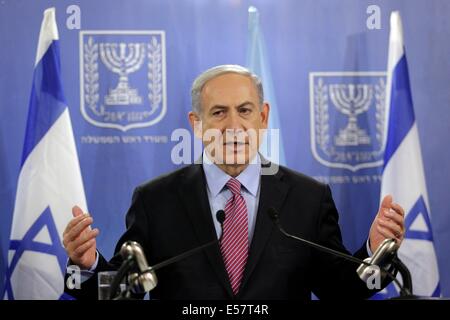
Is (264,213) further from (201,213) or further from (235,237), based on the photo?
(201,213)

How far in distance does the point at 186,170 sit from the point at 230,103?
0.34 metres

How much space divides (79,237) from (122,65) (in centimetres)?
182

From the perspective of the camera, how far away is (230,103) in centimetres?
263

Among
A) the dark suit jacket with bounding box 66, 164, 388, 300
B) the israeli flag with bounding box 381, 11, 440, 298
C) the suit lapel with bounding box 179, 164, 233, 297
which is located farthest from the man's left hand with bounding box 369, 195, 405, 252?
the israeli flag with bounding box 381, 11, 440, 298

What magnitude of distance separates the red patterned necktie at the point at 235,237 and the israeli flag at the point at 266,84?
1067 millimetres

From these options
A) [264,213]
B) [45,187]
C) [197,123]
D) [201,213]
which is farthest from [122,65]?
[264,213]

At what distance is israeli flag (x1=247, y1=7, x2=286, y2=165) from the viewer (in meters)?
3.60

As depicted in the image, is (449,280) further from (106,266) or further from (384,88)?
(106,266)

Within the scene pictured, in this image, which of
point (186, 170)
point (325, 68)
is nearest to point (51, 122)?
point (186, 170)

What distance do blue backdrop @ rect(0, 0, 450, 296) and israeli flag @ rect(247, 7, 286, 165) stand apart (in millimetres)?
58

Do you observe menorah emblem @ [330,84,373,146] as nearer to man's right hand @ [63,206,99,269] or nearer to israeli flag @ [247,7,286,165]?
israeli flag @ [247,7,286,165]

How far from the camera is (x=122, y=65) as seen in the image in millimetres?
3609

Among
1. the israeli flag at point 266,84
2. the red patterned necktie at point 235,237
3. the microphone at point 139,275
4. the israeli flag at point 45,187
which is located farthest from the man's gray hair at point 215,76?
the microphone at point 139,275

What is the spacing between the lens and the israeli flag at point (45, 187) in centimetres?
A: 338
